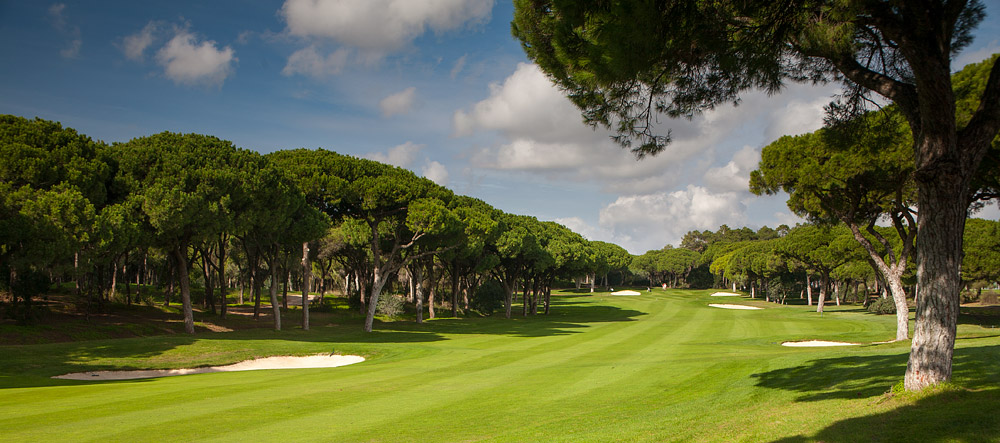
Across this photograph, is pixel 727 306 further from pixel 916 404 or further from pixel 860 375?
pixel 916 404

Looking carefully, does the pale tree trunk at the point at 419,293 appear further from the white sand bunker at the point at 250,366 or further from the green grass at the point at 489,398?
the white sand bunker at the point at 250,366

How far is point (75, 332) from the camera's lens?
23.6 meters

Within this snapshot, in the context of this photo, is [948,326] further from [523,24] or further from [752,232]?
[752,232]

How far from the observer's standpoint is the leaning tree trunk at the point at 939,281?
7977mm

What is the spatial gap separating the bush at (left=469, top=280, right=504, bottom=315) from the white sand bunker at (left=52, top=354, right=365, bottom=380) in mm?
35432

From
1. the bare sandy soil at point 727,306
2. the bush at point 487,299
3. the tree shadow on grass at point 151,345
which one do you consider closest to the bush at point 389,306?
the tree shadow on grass at point 151,345

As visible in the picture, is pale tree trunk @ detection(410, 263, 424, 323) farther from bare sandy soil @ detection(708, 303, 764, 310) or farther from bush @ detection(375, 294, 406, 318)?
bare sandy soil @ detection(708, 303, 764, 310)

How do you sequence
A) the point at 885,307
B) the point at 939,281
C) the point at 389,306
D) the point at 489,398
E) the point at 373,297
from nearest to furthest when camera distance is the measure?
1. the point at 939,281
2. the point at 489,398
3. the point at 373,297
4. the point at 389,306
5. the point at 885,307

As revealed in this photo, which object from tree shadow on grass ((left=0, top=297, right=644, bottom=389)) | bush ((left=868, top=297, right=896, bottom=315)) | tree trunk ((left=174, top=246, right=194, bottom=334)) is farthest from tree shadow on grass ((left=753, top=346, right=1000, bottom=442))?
bush ((left=868, top=297, right=896, bottom=315))

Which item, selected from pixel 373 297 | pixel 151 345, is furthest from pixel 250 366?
pixel 373 297

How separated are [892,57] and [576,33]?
19.7ft

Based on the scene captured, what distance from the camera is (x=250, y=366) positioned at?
19781 millimetres

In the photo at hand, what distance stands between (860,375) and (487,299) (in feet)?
152

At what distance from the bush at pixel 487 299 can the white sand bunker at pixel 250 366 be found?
35432 mm
